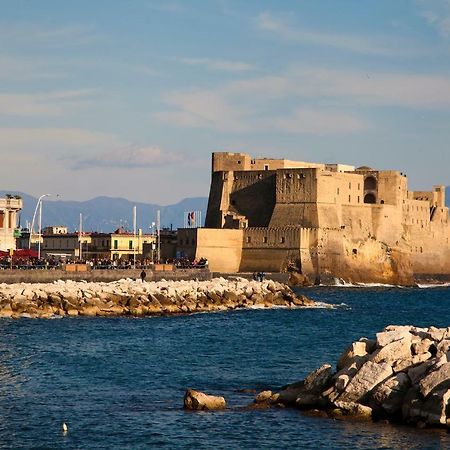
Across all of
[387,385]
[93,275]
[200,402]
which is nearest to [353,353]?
[387,385]

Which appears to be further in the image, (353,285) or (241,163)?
(241,163)

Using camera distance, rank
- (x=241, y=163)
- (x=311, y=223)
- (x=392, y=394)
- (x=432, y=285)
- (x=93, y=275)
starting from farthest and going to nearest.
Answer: (x=432, y=285) → (x=241, y=163) → (x=311, y=223) → (x=93, y=275) → (x=392, y=394)

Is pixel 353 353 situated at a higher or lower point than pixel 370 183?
lower

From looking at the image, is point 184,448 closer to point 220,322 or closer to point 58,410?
point 58,410

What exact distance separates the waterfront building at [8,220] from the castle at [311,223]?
43.3 feet

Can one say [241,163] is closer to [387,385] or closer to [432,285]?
[432,285]

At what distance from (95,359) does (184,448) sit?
12.1 m

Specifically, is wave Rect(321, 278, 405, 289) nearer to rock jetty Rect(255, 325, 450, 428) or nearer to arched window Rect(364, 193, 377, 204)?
arched window Rect(364, 193, 377, 204)

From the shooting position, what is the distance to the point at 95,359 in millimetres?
33469

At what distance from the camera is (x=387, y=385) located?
2366cm

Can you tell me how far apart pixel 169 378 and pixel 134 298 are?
20168mm

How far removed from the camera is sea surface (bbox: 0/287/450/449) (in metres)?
22.4

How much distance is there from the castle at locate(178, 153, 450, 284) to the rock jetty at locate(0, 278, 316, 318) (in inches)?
682

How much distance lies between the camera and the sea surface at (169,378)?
73.4ft
